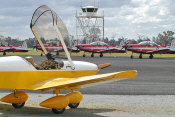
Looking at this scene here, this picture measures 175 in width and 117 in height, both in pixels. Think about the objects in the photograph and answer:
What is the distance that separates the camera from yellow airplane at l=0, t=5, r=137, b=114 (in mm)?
8047

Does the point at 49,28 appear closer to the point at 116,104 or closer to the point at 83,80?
the point at 83,80

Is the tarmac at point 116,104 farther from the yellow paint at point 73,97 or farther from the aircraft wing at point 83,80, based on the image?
the aircraft wing at point 83,80

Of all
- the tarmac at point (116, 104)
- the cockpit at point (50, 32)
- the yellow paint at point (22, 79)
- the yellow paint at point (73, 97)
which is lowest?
the tarmac at point (116, 104)

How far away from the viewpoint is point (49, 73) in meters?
8.70

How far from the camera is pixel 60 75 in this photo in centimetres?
893

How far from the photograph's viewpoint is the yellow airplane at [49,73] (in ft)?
26.4

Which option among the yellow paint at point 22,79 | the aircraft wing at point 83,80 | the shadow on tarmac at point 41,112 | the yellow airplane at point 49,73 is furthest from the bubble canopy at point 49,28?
the shadow on tarmac at point 41,112

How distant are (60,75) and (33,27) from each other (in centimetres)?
172

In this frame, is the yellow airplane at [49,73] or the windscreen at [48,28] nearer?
the yellow airplane at [49,73]

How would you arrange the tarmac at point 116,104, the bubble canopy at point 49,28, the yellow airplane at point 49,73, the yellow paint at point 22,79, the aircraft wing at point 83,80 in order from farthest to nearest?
the bubble canopy at point 49,28 → the tarmac at point 116,104 → the yellow paint at point 22,79 → the yellow airplane at point 49,73 → the aircraft wing at point 83,80

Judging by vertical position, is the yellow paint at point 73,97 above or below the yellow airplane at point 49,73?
below

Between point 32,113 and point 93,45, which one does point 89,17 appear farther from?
point 32,113

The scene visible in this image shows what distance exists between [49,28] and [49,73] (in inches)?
51.6

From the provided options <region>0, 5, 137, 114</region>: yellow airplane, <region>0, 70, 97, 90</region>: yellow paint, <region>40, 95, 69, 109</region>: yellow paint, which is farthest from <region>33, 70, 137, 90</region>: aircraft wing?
<region>40, 95, 69, 109</region>: yellow paint
